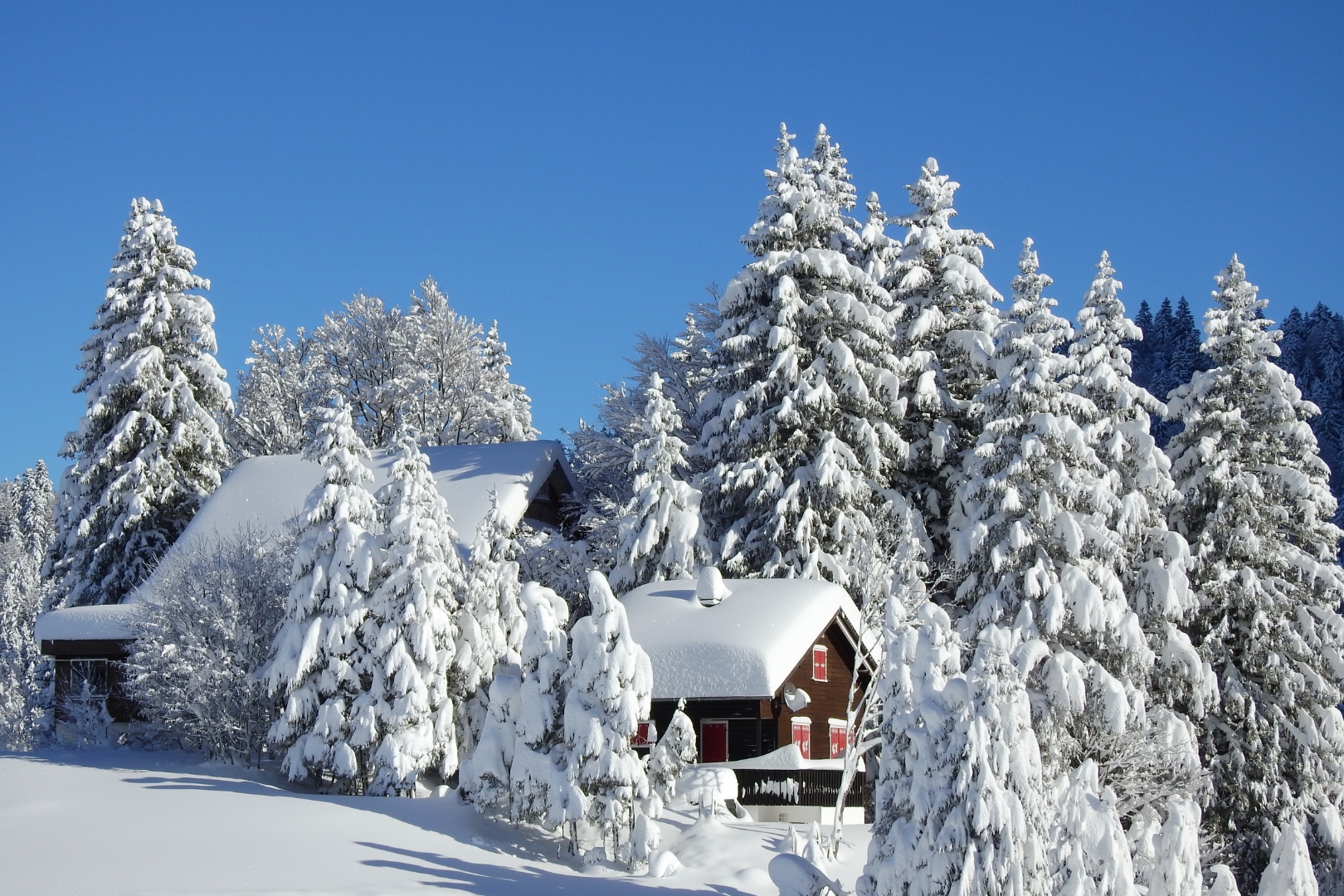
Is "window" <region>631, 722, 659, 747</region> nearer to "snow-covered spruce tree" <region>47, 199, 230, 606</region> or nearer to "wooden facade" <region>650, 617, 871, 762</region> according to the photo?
"wooden facade" <region>650, 617, 871, 762</region>

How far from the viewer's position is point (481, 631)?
A: 26906 millimetres

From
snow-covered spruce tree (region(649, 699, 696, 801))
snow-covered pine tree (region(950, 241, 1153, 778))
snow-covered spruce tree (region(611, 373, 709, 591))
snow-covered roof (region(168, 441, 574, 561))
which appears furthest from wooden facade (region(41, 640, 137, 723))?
snow-covered pine tree (region(950, 241, 1153, 778))

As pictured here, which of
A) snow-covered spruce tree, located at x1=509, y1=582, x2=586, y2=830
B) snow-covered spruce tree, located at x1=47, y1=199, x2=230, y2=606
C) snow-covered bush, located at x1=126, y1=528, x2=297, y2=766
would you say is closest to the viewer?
snow-covered spruce tree, located at x1=509, y1=582, x2=586, y2=830

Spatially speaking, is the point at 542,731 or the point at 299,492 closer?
the point at 542,731

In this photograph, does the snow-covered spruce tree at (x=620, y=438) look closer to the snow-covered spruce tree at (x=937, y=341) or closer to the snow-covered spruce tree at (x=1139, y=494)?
the snow-covered spruce tree at (x=937, y=341)

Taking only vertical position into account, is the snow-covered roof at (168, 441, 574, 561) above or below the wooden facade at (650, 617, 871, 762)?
above

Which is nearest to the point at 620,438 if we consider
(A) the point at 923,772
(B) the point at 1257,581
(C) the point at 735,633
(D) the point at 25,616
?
(C) the point at 735,633

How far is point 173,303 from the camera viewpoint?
3844cm

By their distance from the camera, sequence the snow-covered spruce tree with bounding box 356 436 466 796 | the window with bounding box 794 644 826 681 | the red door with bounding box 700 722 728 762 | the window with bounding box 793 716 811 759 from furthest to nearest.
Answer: the window with bounding box 794 644 826 681 → the window with bounding box 793 716 811 759 → the red door with bounding box 700 722 728 762 → the snow-covered spruce tree with bounding box 356 436 466 796

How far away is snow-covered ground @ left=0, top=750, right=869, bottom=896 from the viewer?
1689 cm

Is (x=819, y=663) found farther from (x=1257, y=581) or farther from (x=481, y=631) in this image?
(x=1257, y=581)

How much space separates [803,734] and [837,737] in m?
1.70

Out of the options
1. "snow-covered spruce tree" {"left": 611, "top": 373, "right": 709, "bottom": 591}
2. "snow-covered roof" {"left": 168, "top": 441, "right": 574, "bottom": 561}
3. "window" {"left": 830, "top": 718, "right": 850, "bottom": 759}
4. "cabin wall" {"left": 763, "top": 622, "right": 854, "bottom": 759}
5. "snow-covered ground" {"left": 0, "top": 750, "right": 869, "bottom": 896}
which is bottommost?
"snow-covered ground" {"left": 0, "top": 750, "right": 869, "bottom": 896}

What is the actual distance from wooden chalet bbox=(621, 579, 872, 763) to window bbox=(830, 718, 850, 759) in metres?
0.03
